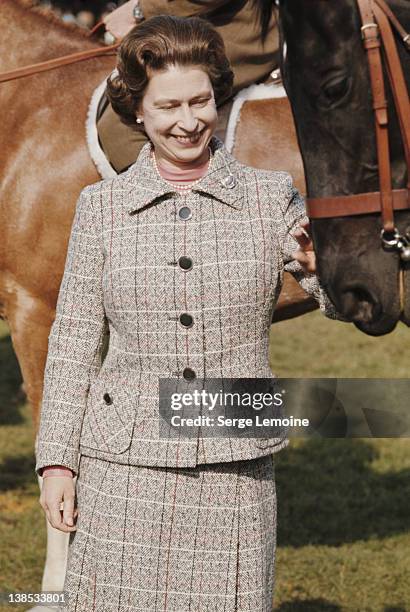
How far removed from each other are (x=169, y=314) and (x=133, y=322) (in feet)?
0.31

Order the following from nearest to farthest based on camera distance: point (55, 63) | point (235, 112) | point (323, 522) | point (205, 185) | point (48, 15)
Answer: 1. point (205, 185)
2. point (235, 112)
3. point (55, 63)
4. point (48, 15)
5. point (323, 522)

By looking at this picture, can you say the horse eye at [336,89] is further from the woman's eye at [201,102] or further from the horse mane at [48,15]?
the horse mane at [48,15]

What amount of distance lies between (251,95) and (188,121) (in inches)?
71.9

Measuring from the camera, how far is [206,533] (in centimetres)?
252

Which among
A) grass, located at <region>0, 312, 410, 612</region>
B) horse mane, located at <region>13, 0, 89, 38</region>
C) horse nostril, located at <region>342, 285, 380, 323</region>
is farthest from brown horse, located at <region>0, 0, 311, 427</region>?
horse nostril, located at <region>342, 285, 380, 323</region>

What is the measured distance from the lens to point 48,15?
4629 millimetres

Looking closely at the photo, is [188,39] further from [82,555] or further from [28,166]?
[28,166]

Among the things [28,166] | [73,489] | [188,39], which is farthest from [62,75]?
[73,489]

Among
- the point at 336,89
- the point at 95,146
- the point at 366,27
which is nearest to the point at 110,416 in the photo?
the point at 336,89

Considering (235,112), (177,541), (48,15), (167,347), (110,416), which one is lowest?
(177,541)

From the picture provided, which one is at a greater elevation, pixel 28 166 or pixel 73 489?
pixel 28 166

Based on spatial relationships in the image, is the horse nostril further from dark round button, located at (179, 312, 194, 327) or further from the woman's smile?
the woman's smile

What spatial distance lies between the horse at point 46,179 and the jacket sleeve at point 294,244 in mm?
1583

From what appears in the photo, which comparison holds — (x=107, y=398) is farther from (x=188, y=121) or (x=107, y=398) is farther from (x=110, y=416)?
(x=188, y=121)
